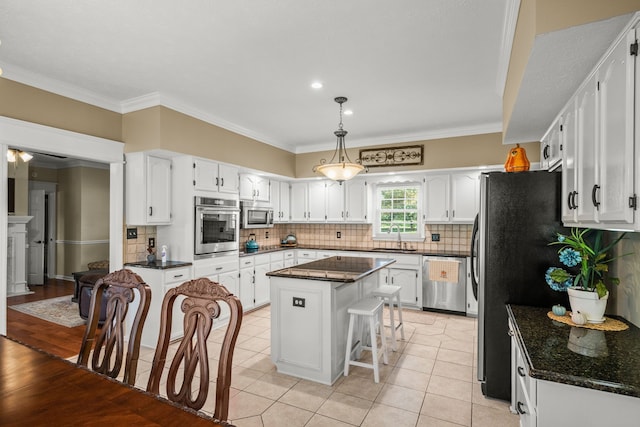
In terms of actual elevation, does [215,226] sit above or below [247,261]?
above

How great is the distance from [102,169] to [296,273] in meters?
6.45

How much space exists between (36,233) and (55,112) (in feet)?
18.3

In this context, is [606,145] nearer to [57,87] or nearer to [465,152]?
[465,152]

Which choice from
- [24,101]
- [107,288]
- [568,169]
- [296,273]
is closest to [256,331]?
[296,273]

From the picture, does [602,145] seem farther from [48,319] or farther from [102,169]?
[102,169]

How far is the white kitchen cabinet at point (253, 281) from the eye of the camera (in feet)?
16.4

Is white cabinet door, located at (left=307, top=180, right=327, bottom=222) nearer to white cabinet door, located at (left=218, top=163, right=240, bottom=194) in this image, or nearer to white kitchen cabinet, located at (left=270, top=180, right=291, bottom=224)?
white kitchen cabinet, located at (left=270, top=180, right=291, bottom=224)

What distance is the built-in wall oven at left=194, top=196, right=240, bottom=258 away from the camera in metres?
4.22

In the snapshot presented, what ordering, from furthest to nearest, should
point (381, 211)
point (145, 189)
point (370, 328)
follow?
1. point (381, 211)
2. point (145, 189)
3. point (370, 328)

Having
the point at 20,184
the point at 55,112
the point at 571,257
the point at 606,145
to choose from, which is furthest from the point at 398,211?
the point at 20,184

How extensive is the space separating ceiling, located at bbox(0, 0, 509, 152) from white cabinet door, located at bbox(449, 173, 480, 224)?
1008 millimetres

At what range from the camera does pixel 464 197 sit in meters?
5.11

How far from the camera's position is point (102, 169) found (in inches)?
294

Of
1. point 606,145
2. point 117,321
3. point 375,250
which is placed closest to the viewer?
point 606,145
